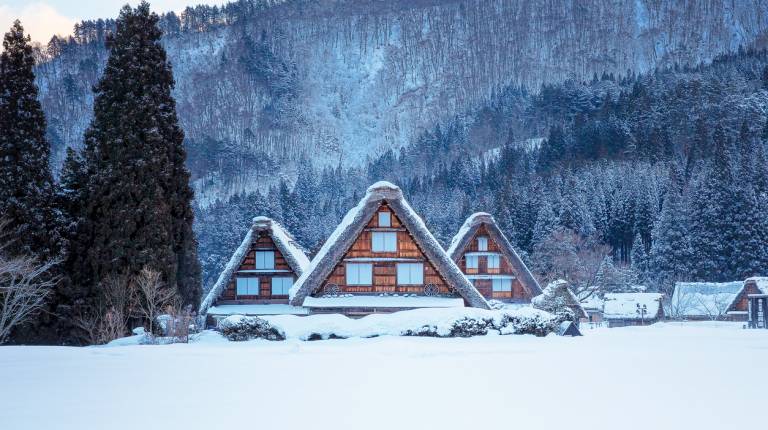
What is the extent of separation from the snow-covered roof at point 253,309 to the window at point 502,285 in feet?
57.5

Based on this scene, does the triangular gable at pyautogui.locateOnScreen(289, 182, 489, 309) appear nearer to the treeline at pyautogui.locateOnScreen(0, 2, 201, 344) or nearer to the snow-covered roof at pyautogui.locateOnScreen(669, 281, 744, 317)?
the treeline at pyautogui.locateOnScreen(0, 2, 201, 344)

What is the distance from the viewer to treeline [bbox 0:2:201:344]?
93.3 feet

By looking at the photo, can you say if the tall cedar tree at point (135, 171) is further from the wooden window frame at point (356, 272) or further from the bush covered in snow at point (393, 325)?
the bush covered in snow at point (393, 325)

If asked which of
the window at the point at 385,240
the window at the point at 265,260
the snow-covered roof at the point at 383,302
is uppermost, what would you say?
the window at the point at 385,240

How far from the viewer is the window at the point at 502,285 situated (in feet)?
166

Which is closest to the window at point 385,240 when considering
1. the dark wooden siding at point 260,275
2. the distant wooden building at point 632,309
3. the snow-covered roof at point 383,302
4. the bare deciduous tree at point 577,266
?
the snow-covered roof at point 383,302

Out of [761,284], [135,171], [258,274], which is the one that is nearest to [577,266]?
[761,284]

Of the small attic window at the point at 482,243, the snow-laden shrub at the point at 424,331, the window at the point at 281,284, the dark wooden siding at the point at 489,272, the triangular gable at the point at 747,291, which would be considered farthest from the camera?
the triangular gable at the point at 747,291


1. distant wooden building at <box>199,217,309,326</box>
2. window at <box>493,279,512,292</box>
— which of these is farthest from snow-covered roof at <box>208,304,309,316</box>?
window at <box>493,279,512,292</box>

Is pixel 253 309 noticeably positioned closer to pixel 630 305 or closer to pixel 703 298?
pixel 630 305

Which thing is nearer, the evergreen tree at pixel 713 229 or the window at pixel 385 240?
the window at pixel 385 240

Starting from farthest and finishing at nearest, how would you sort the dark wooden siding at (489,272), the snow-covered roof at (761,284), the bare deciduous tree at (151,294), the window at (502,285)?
the snow-covered roof at (761,284)
the window at (502,285)
the dark wooden siding at (489,272)
the bare deciduous tree at (151,294)

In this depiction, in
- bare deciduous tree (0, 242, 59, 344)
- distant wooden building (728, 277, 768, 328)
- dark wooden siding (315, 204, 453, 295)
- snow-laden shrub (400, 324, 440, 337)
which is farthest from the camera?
distant wooden building (728, 277, 768, 328)

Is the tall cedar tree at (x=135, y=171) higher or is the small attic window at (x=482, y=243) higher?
the tall cedar tree at (x=135, y=171)
